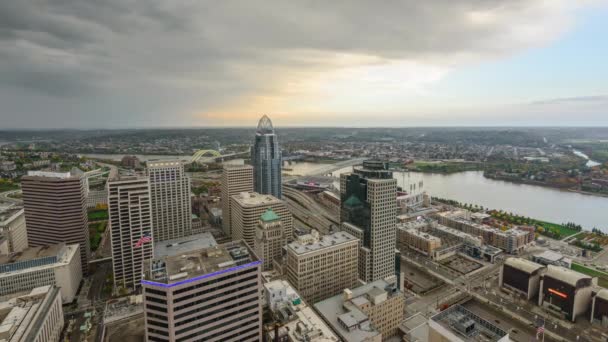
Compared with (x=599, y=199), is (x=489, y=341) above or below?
above

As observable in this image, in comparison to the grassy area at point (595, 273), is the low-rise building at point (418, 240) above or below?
above

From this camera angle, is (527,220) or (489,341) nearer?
(489,341)

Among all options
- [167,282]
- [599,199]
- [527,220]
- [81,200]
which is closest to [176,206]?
[81,200]

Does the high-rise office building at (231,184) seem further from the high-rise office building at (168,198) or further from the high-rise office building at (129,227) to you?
the high-rise office building at (129,227)

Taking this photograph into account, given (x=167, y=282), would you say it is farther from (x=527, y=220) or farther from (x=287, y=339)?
(x=527, y=220)

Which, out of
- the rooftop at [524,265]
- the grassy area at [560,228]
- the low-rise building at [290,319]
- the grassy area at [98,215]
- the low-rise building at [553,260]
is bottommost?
the grassy area at [560,228]

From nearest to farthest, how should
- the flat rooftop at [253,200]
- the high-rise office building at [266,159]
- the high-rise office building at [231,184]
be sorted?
the flat rooftop at [253,200] < the high-rise office building at [231,184] < the high-rise office building at [266,159]

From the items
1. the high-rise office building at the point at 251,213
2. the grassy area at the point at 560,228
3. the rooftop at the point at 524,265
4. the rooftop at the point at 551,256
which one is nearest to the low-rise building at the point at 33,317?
the high-rise office building at the point at 251,213

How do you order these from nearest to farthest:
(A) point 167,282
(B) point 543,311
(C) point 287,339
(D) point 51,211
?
(A) point 167,282, (C) point 287,339, (B) point 543,311, (D) point 51,211

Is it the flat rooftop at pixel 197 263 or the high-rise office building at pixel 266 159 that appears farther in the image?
the high-rise office building at pixel 266 159
